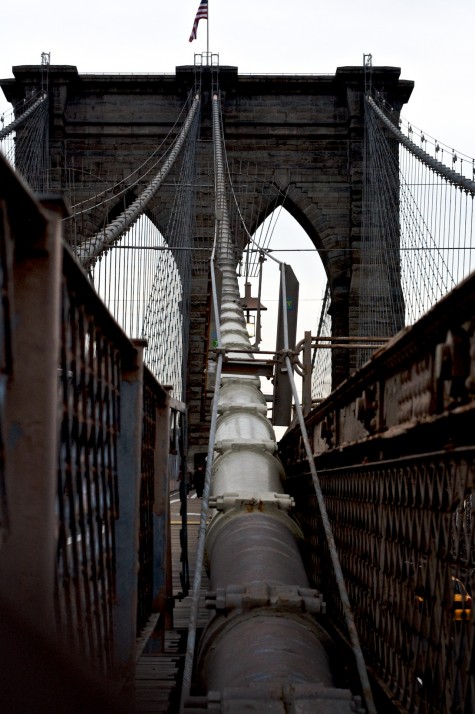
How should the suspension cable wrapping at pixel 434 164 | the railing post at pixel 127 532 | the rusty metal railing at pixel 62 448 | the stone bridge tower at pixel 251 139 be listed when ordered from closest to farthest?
the rusty metal railing at pixel 62 448
the railing post at pixel 127 532
the suspension cable wrapping at pixel 434 164
the stone bridge tower at pixel 251 139

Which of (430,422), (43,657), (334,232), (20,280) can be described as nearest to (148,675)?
(430,422)

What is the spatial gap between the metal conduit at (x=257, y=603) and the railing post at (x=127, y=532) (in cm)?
20

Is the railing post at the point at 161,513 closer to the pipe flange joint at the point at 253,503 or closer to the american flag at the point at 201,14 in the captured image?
the pipe flange joint at the point at 253,503

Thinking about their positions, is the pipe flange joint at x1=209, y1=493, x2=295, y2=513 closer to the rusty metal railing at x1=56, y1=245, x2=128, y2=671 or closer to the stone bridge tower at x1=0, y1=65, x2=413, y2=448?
the rusty metal railing at x1=56, y1=245, x2=128, y2=671

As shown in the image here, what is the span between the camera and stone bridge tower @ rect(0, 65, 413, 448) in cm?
1916

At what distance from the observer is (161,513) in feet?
10.6

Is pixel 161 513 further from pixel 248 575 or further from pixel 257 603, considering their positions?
pixel 257 603

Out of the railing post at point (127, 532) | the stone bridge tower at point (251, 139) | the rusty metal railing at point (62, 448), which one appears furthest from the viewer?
the stone bridge tower at point (251, 139)

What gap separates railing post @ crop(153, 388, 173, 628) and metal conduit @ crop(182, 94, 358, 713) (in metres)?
0.18

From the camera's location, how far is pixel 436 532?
6.91ft

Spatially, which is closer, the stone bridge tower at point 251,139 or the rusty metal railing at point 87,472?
the rusty metal railing at point 87,472

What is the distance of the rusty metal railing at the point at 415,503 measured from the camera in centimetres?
182

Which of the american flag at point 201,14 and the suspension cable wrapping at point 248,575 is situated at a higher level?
the american flag at point 201,14

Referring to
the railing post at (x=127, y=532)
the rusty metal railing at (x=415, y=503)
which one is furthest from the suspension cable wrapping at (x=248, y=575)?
the rusty metal railing at (x=415, y=503)
